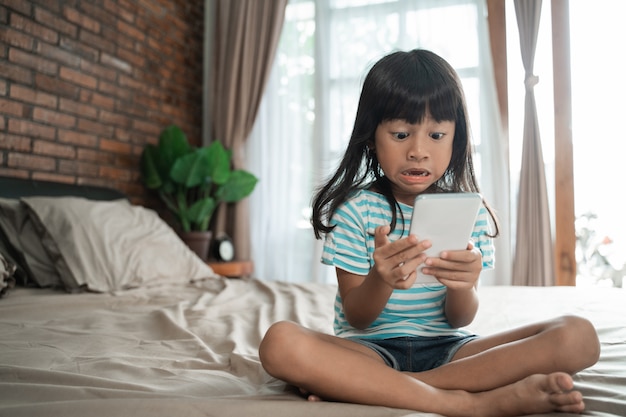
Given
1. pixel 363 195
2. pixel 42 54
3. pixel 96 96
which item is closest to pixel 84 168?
pixel 96 96

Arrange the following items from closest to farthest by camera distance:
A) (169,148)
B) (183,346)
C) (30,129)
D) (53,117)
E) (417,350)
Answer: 1. (417,350)
2. (183,346)
3. (30,129)
4. (53,117)
5. (169,148)

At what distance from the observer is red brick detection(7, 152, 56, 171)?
2461 mm

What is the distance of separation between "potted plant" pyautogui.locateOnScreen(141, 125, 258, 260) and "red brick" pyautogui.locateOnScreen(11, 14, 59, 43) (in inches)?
31.7

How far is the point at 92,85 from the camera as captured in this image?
2955 millimetres

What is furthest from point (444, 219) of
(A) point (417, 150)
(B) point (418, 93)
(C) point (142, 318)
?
(C) point (142, 318)

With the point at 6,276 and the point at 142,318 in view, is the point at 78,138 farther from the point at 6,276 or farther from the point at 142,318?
the point at 142,318

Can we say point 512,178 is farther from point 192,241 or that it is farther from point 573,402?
point 573,402

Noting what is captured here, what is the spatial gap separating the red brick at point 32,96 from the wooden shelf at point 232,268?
119cm

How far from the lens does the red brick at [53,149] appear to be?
102 inches

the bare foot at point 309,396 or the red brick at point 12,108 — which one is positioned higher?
the red brick at point 12,108

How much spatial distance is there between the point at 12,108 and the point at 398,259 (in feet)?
7.22

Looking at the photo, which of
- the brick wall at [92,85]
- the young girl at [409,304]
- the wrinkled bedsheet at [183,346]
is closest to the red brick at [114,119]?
the brick wall at [92,85]

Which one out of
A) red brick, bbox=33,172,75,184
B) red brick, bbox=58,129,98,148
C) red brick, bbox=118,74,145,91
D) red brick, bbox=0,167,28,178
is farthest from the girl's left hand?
red brick, bbox=118,74,145,91

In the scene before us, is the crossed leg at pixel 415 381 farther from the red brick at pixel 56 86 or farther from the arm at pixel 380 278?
the red brick at pixel 56 86
